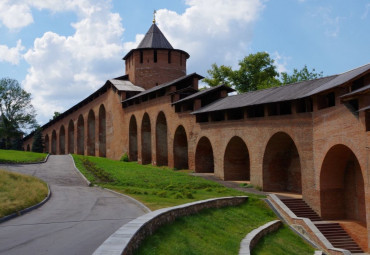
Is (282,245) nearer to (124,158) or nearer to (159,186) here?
(159,186)

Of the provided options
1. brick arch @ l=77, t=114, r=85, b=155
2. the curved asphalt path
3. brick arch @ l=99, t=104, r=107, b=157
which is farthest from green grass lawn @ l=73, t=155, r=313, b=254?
brick arch @ l=77, t=114, r=85, b=155

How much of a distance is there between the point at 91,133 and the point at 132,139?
12008mm

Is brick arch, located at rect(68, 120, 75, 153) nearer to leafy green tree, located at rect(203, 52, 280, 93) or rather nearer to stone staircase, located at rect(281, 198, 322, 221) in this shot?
leafy green tree, located at rect(203, 52, 280, 93)

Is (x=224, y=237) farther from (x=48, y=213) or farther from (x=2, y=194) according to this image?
(x=2, y=194)

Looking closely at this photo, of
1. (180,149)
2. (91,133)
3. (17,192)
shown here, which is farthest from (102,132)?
(17,192)

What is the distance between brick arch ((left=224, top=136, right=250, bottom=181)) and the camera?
76.5 feet

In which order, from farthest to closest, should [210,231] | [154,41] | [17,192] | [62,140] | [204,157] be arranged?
[62,140] → [154,41] → [204,157] → [17,192] → [210,231]

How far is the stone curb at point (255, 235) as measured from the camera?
11544mm

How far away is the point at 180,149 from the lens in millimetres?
28938

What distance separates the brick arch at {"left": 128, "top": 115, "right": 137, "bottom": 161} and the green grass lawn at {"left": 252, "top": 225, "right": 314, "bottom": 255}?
72.2ft

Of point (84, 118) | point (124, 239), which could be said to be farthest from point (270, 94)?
point (84, 118)

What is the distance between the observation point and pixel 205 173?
2602cm

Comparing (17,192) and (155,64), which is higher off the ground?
(155,64)

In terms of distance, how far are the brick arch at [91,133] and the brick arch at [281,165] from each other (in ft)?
98.1
